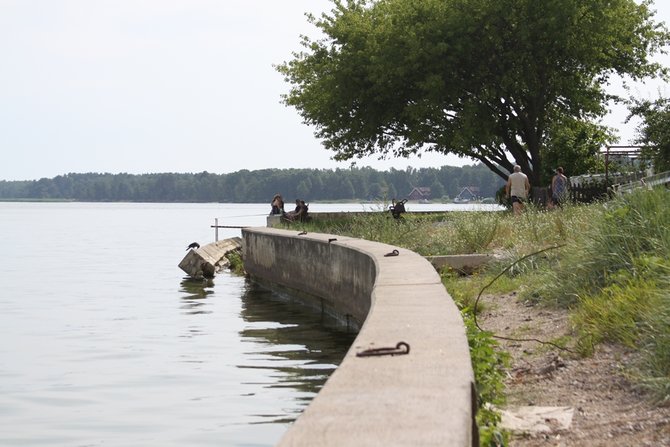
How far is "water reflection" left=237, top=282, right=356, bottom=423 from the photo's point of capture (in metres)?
13.1

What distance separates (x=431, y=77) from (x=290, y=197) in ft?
392

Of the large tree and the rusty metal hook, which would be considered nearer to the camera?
the rusty metal hook

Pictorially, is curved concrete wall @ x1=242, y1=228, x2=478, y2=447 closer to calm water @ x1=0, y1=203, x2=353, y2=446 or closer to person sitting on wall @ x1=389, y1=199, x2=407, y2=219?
calm water @ x1=0, y1=203, x2=353, y2=446

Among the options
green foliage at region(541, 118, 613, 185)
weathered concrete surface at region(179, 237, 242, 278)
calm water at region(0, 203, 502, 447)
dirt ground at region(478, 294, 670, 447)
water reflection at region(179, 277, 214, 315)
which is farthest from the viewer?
green foliage at region(541, 118, 613, 185)

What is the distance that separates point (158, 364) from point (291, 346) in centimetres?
234

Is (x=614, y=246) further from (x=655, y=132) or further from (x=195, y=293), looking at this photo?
(x=655, y=132)

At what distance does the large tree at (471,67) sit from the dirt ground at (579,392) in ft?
96.2

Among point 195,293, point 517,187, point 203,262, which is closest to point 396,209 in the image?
point 517,187

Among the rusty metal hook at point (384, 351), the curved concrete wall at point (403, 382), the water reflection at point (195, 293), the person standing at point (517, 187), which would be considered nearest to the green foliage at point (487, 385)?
the curved concrete wall at point (403, 382)

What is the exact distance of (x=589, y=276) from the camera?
12.0 meters

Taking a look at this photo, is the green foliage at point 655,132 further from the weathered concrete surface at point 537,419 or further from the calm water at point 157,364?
the weathered concrete surface at point 537,419

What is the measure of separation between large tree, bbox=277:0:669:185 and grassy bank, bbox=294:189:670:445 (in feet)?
66.3

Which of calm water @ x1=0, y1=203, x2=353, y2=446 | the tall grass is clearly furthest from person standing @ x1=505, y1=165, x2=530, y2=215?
the tall grass

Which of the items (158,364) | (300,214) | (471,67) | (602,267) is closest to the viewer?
(602,267)
